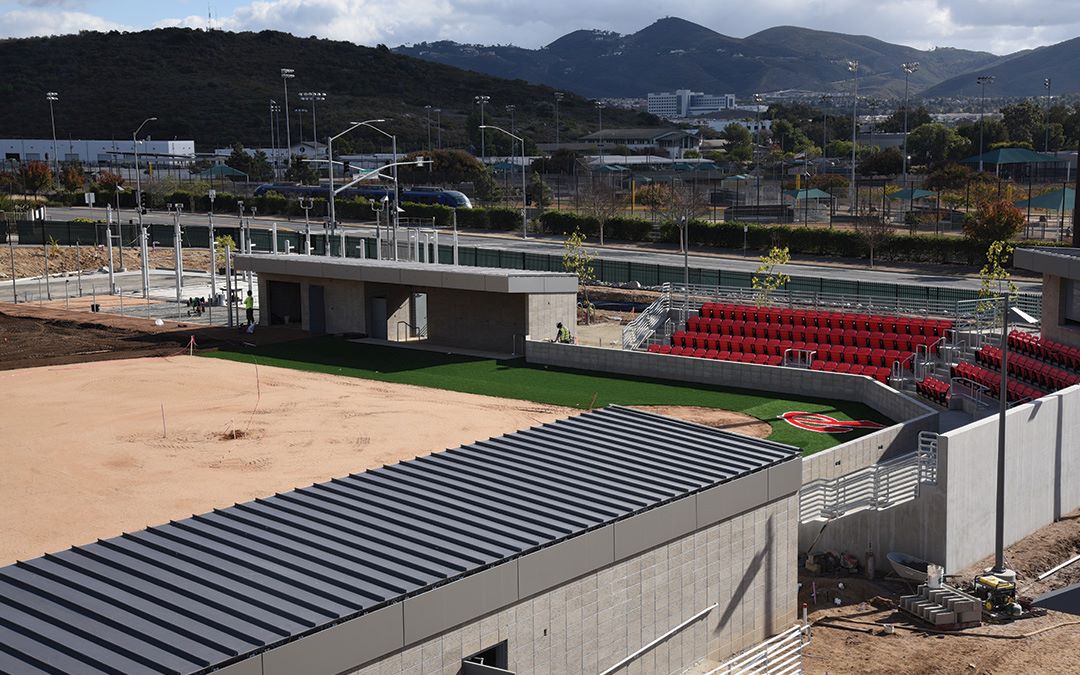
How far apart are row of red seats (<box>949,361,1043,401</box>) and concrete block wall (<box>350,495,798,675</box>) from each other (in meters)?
14.2

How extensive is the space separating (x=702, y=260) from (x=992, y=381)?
39.4 meters

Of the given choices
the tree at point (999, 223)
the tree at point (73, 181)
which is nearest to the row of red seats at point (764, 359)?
the tree at point (999, 223)

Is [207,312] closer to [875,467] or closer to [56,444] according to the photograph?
[56,444]

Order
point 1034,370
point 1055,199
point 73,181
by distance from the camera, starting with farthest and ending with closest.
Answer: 1. point 73,181
2. point 1055,199
3. point 1034,370

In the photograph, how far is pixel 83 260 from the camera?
81.2 meters

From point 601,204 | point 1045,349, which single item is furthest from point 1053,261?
point 601,204

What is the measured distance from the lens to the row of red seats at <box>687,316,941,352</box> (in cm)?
4172

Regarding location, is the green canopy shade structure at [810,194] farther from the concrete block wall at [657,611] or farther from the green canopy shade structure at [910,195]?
the concrete block wall at [657,611]

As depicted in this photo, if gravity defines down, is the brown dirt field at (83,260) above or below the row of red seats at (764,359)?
above

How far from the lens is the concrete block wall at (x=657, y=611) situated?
1647cm

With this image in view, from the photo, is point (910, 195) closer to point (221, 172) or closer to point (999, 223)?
point (999, 223)

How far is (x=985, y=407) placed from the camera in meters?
33.9

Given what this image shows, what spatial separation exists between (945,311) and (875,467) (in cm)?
2305

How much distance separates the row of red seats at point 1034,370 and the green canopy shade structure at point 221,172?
9910 centimetres
